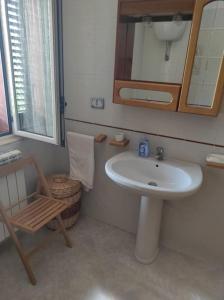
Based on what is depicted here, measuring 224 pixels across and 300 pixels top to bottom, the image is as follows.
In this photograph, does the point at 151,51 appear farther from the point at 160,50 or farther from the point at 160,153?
the point at 160,153

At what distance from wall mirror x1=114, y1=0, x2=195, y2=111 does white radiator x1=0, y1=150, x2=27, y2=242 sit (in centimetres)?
88

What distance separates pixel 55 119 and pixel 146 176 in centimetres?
81

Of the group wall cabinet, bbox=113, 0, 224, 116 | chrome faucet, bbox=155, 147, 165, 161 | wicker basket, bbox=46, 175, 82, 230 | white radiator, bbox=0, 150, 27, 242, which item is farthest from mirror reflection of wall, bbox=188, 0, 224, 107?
white radiator, bbox=0, 150, 27, 242

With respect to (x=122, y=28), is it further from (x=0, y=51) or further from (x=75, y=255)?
(x=75, y=255)

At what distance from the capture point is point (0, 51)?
5.30ft

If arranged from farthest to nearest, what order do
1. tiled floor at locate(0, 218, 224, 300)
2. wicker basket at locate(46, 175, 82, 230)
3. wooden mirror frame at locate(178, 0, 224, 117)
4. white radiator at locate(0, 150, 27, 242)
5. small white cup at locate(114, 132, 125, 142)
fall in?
1. wicker basket at locate(46, 175, 82, 230)
2. small white cup at locate(114, 132, 125, 142)
3. white radiator at locate(0, 150, 27, 242)
4. tiled floor at locate(0, 218, 224, 300)
5. wooden mirror frame at locate(178, 0, 224, 117)

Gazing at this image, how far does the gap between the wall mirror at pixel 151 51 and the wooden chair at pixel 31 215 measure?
891mm

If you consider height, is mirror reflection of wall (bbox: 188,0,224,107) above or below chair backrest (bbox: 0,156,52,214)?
above

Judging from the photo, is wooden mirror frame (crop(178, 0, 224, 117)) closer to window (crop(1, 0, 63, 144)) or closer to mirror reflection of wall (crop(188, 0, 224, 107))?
mirror reflection of wall (crop(188, 0, 224, 107))

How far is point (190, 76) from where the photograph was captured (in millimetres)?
1273

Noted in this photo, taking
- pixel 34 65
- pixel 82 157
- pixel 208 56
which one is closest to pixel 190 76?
pixel 208 56

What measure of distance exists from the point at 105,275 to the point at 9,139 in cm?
127

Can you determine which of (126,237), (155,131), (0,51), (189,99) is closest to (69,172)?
(126,237)

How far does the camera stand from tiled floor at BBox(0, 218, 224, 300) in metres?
1.43
